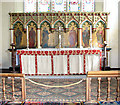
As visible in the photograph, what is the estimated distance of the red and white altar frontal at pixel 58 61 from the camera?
6.06 m

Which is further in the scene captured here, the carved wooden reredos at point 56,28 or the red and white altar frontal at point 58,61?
the carved wooden reredos at point 56,28

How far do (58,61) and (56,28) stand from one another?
10.2ft

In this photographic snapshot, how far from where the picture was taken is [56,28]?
343 inches

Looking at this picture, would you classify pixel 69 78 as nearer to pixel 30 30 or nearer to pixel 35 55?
pixel 35 55

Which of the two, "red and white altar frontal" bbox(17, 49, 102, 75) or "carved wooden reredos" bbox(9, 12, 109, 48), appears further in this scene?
"carved wooden reredos" bbox(9, 12, 109, 48)

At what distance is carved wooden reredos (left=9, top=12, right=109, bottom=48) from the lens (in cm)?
859

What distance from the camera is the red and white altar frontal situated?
6.06 meters

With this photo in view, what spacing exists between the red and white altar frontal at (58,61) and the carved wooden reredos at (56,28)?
2.51 meters

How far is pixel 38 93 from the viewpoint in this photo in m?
4.39

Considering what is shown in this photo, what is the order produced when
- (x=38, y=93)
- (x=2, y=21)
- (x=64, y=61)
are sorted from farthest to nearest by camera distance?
(x=2, y=21), (x=64, y=61), (x=38, y=93)

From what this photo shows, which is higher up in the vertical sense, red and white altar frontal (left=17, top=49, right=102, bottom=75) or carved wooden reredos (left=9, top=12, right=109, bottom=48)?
carved wooden reredos (left=9, top=12, right=109, bottom=48)

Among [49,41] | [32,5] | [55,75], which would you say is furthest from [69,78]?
[32,5]

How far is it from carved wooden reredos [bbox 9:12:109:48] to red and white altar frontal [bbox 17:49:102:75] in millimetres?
2511

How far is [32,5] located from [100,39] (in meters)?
4.49
